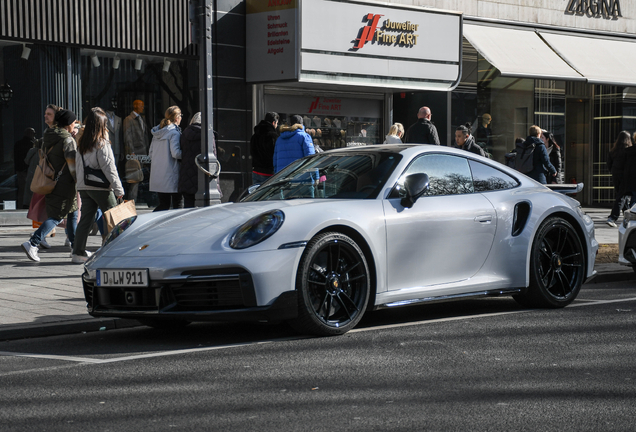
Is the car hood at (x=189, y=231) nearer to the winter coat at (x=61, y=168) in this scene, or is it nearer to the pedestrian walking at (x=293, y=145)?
the winter coat at (x=61, y=168)

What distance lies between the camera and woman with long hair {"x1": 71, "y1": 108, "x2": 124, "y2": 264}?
10531 millimetres

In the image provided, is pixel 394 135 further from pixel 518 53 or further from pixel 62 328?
pixel 62 328

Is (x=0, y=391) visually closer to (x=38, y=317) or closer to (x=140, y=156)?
(x=38, y=317)

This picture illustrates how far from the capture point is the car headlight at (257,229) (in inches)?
234

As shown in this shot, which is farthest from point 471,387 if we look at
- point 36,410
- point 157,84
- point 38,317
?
point 157,84

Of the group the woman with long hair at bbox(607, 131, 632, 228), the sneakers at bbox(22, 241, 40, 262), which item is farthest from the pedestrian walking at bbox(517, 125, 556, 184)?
the sneakers at bbox(22, 241, 40, 262)

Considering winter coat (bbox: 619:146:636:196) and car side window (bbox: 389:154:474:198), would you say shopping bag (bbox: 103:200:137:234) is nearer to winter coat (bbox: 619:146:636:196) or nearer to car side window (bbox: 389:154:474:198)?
car side window (bbox: 389:154:474:198)

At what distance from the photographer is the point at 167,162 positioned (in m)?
12.1

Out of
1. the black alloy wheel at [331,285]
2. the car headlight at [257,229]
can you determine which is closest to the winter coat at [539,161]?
the black alloy wheel at [331,285]

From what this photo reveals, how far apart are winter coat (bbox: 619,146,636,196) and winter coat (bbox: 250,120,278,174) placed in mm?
6834

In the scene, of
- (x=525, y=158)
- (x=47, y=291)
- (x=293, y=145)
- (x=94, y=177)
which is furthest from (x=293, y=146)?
(x=525, y=158)

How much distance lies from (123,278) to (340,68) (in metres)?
12.2

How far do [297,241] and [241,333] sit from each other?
0.98m

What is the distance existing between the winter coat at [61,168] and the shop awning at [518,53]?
10.7 m
